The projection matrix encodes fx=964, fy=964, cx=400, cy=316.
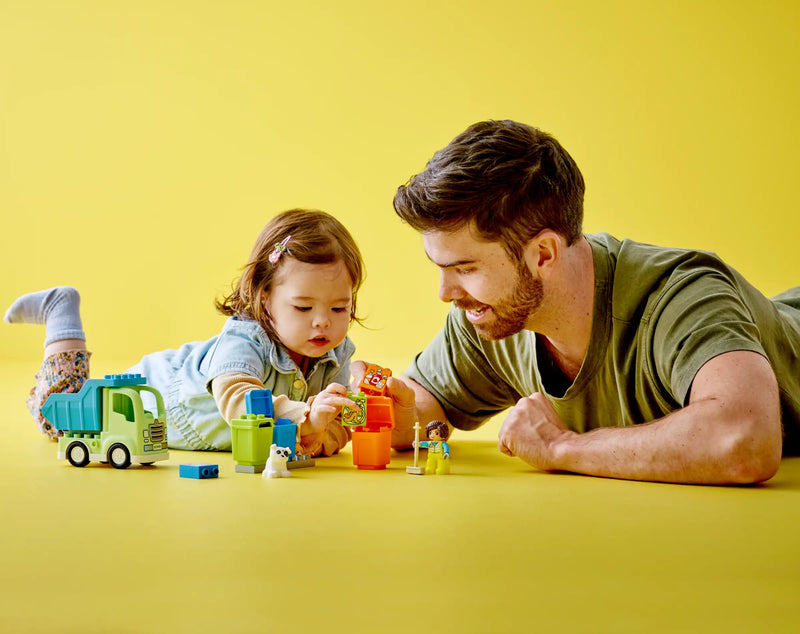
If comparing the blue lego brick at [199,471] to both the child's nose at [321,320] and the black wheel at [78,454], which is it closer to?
the black wheel at [78,454]

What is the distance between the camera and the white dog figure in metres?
2.01

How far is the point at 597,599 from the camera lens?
115 centimetres

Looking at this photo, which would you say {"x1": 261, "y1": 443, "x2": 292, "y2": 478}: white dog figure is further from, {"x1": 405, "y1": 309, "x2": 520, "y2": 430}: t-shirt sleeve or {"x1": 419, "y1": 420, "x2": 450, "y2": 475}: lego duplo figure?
{"x1": 405, "y1": 309, "x2": 520, "y2": 430}: t-shirt sleeve

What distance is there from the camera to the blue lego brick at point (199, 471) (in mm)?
1975

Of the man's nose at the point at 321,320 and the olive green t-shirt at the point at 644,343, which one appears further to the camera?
the man's nose at the point at 321,320

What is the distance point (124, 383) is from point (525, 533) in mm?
994

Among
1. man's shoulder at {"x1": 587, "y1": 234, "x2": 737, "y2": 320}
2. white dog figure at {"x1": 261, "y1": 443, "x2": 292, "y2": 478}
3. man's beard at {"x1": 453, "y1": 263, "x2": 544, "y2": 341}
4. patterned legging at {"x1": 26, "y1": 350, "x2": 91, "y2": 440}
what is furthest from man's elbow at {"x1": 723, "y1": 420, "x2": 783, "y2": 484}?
patterned legging at {"x1": 26, "y1": 350, "x2": 91, "y2": 440}

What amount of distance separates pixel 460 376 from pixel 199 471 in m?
0.74

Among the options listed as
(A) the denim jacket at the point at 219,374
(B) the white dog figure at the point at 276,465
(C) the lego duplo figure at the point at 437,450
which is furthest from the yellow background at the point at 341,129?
(C) the lego duplo figure at the point at 437,450

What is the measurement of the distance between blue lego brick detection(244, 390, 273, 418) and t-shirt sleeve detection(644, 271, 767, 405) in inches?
32.6

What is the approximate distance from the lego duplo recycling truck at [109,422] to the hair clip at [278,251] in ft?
1.82

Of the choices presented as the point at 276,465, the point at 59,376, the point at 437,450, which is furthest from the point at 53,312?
the point at 437,450

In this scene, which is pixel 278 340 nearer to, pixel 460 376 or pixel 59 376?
pixel 460 376

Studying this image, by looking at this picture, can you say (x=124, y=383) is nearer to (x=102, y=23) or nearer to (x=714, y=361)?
(x=714, y=361)
